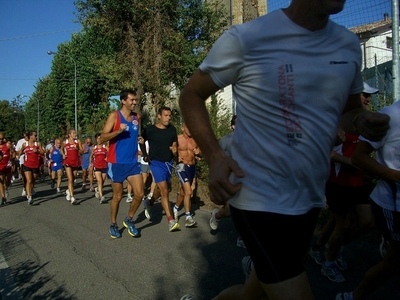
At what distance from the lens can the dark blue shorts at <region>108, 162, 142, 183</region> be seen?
6688 millimetres

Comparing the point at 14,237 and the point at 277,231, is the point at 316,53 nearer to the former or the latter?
the point at 277,231

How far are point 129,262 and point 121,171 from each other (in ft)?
5.86

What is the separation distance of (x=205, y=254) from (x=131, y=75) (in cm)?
1469

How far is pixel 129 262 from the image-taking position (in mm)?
5344

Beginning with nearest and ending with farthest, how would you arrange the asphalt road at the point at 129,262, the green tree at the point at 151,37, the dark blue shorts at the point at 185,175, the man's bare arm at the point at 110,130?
the asphalt road at the point at 129,262 < the man's bare arm at the point at 110,130 < the dark blue shorts at the point at 185,175 < the green tree at the point at 151,37

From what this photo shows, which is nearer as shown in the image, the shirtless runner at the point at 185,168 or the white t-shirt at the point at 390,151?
the white t-shirt at the point at 390,151

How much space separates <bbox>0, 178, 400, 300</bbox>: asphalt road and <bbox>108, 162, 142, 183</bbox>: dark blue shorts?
997 millimetres

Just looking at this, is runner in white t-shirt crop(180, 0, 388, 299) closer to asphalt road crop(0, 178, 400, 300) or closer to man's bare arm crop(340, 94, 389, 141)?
man's bare arm crop(340, 94, 389, 141)

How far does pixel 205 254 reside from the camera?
18.6ft

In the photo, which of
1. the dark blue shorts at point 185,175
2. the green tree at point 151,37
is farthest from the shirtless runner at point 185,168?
the green tree at point 151,37

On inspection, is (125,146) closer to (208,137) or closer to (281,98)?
(208,137)

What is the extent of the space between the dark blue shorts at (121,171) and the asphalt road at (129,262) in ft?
→ 3.27

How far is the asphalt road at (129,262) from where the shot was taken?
433 centimetres

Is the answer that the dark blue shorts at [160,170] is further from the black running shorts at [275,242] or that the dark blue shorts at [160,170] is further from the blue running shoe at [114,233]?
the black running shorts at [275,242]
